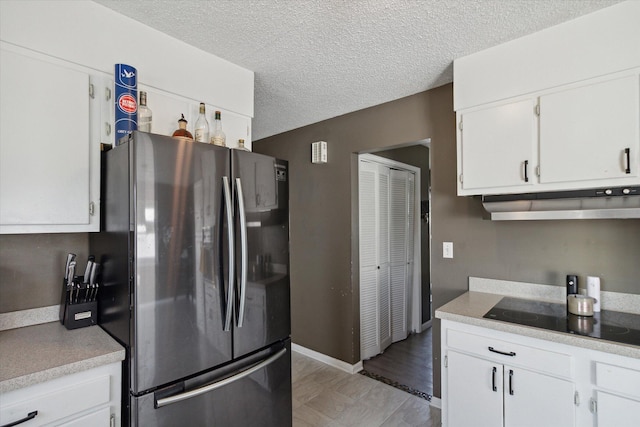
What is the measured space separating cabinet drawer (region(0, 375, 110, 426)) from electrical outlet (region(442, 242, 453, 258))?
2.19m

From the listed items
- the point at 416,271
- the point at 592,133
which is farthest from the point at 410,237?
the point at 592,133

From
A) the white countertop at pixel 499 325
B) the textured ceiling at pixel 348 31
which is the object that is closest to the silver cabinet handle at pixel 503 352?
the white countertop at pixel 499 325

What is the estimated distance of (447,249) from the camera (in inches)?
95.7

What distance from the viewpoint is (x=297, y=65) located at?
2129 millimetres

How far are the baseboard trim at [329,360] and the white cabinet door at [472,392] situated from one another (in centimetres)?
133

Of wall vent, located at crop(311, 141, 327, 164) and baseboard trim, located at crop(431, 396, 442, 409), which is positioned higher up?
wall vent, located at crop(311, 141, 327, 164)

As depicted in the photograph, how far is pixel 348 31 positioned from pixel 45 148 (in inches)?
63.2

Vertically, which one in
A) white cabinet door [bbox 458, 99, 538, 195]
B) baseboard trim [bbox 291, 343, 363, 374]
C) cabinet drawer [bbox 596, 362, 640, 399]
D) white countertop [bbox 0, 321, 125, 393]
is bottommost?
baseboard trim [bbox 291, 343, 363, 374]

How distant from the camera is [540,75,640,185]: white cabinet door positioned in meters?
1.52

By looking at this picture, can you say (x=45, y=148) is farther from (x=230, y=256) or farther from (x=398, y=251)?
(x=398, y=251)

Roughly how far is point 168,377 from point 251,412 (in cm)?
52

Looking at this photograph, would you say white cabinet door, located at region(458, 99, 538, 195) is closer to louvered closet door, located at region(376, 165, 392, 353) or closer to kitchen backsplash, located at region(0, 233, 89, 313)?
louvered closet door, located at region(376, 165, 392, 353)

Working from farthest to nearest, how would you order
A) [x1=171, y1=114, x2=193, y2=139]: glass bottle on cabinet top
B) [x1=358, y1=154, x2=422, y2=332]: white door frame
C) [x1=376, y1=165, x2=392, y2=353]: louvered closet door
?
[x1=358, y1=154, x2=422, y2=332]: white door frame → [x1=376, y1=165, x2=392, y2=353]: louvered closet door → [x1=171, y1=114, x2=193, y2=139]: glass bottle on cabinet top

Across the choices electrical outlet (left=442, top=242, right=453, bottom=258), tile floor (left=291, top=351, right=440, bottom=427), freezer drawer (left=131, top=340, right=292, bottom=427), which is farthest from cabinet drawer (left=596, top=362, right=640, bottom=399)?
freezer drawer (left=131, top=340, right=292, bottom=427)
